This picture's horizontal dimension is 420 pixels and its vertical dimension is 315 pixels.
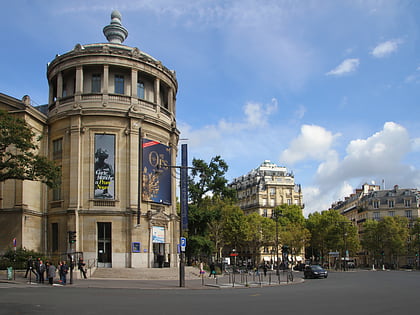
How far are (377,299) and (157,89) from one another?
3412 cm

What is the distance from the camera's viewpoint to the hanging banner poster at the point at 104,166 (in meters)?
43.5

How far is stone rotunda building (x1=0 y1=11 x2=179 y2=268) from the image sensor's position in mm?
42312

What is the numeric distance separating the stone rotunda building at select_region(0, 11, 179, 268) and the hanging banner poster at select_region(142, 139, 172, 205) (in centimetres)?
10

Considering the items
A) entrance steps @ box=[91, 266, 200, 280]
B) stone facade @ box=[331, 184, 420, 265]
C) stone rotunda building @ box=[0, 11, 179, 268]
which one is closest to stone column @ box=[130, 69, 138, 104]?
stone rotunda building @ box=[0, 11, 179, 268]

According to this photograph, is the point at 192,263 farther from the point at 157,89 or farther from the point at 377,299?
the point at 377,299

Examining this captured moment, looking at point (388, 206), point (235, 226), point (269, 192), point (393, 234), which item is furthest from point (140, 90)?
point (388, 206)

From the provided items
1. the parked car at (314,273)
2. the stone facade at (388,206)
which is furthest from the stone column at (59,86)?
the stone facade at (388,206)

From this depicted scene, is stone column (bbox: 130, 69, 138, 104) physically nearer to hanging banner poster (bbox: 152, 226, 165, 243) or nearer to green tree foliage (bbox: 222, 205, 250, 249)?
hanging banner poster (bbox: 152, 226, 165, 243)

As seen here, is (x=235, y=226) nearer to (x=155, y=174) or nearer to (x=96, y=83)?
(x=155, y=174)

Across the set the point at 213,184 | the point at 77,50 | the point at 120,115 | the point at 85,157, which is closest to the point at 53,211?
the point at 85,157

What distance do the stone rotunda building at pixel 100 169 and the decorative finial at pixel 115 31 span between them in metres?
4.48

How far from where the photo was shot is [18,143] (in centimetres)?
3169

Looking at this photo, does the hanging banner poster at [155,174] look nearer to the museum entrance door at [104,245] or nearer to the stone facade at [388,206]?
the museum entrance door at [104,245]

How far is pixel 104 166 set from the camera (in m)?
44.1
